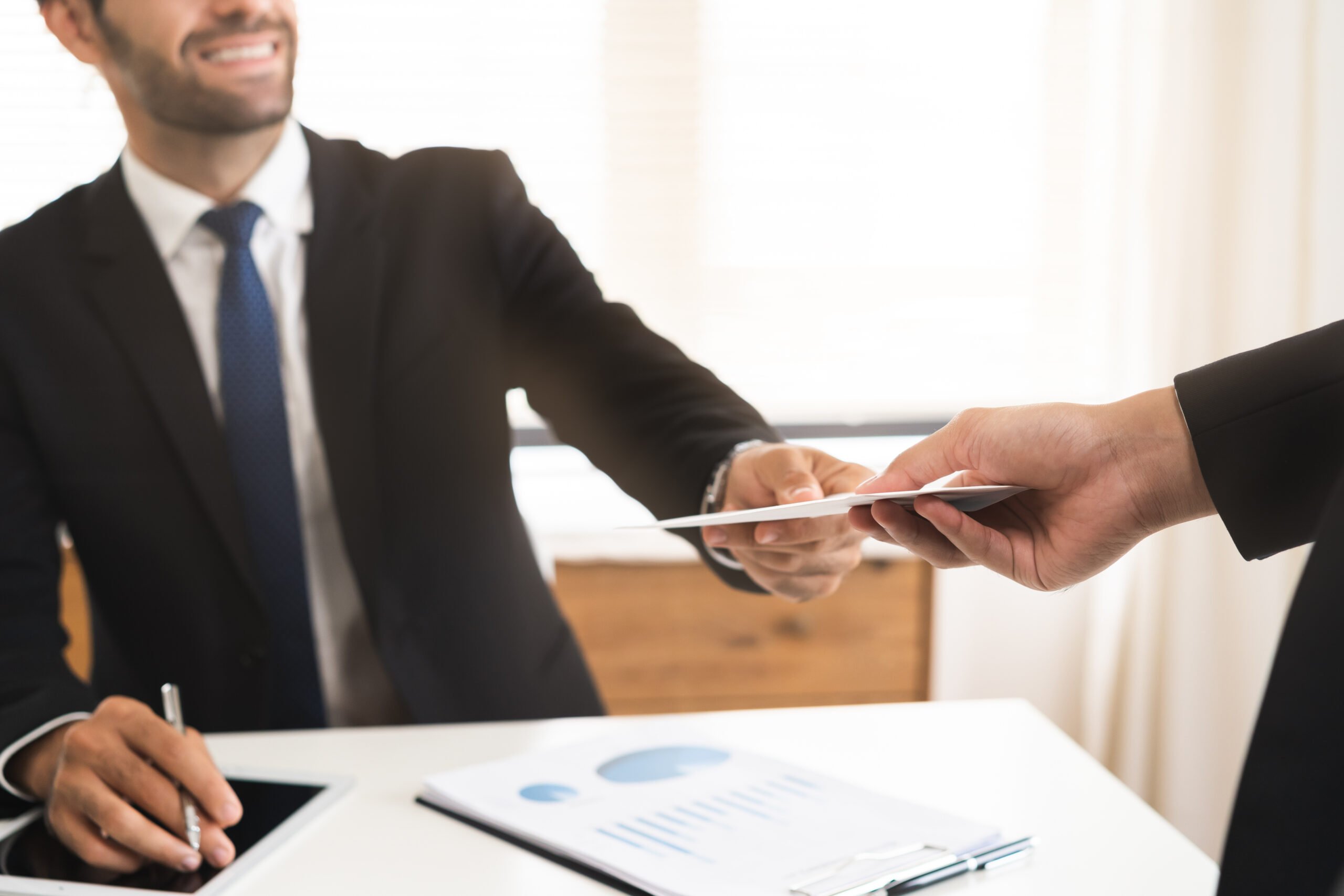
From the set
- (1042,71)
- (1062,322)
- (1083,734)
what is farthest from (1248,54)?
(1083,734)

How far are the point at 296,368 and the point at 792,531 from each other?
76 cm

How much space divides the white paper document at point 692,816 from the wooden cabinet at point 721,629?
3.96 ft

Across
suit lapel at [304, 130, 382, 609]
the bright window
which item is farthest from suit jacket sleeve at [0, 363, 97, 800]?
the bright window

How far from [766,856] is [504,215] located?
3.46 feet

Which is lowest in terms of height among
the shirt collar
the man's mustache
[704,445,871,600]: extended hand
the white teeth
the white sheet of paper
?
[704,445,871,600]: extended hand

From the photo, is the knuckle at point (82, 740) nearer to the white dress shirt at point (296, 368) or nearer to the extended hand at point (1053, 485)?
Result: the white dress shirt at point (296, 368)

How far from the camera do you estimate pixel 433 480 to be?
143 cm

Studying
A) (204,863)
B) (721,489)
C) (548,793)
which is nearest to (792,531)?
(721,489)

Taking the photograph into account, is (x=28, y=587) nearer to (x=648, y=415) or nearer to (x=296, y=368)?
(x=296, y=368)

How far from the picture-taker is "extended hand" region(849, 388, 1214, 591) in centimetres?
75

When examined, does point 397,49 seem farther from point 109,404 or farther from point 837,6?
point 109,404

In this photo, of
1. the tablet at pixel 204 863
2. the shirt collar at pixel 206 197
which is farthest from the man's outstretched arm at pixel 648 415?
the tablet at pixel 204 863

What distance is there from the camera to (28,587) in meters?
1.27

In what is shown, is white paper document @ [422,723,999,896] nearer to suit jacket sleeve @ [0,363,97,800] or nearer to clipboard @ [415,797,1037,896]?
clipboard @ [415,797,1037,896]
